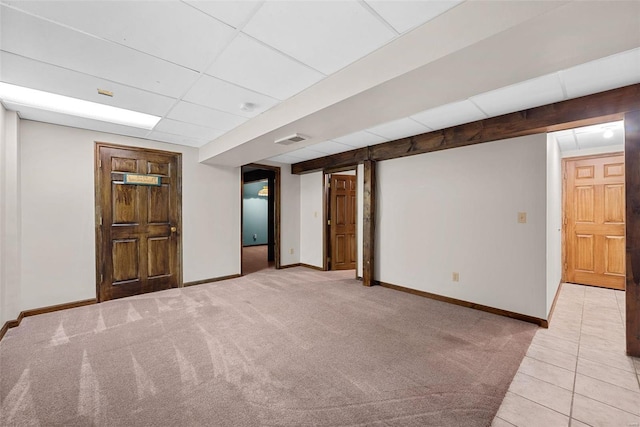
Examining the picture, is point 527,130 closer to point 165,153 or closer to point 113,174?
point 165,153

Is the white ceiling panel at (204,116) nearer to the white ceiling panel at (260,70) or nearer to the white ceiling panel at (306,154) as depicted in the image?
the white ceiling panel at (260,70)

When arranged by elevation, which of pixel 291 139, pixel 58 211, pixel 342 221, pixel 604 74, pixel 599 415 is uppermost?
pixel 604 74

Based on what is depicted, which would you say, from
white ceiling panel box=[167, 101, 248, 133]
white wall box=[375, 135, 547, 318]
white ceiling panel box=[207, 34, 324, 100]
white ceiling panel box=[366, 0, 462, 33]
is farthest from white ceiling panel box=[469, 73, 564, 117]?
white ceiling panel box=[167, 101, 248, 133]

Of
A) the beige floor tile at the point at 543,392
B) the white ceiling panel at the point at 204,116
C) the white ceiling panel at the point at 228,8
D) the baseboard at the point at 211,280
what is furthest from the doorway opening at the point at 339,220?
the white ceiling panel at the point at 228,8

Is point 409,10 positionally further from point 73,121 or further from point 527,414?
point 73,121

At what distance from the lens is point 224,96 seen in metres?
2.63

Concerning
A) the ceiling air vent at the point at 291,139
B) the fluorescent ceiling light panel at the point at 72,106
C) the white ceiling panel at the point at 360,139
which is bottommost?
the ceiling air vent at the point at 291,139

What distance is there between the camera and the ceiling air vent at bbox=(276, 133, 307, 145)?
3055mm

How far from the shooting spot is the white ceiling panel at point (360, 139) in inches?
156

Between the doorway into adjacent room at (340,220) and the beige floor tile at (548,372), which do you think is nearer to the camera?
the beige floor tile at (548,372)

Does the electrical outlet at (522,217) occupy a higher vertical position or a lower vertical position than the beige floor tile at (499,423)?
higher

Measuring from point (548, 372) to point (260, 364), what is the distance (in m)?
2.29

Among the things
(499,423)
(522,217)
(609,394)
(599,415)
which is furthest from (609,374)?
(522,217)

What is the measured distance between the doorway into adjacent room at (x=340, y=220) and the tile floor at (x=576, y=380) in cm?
352
